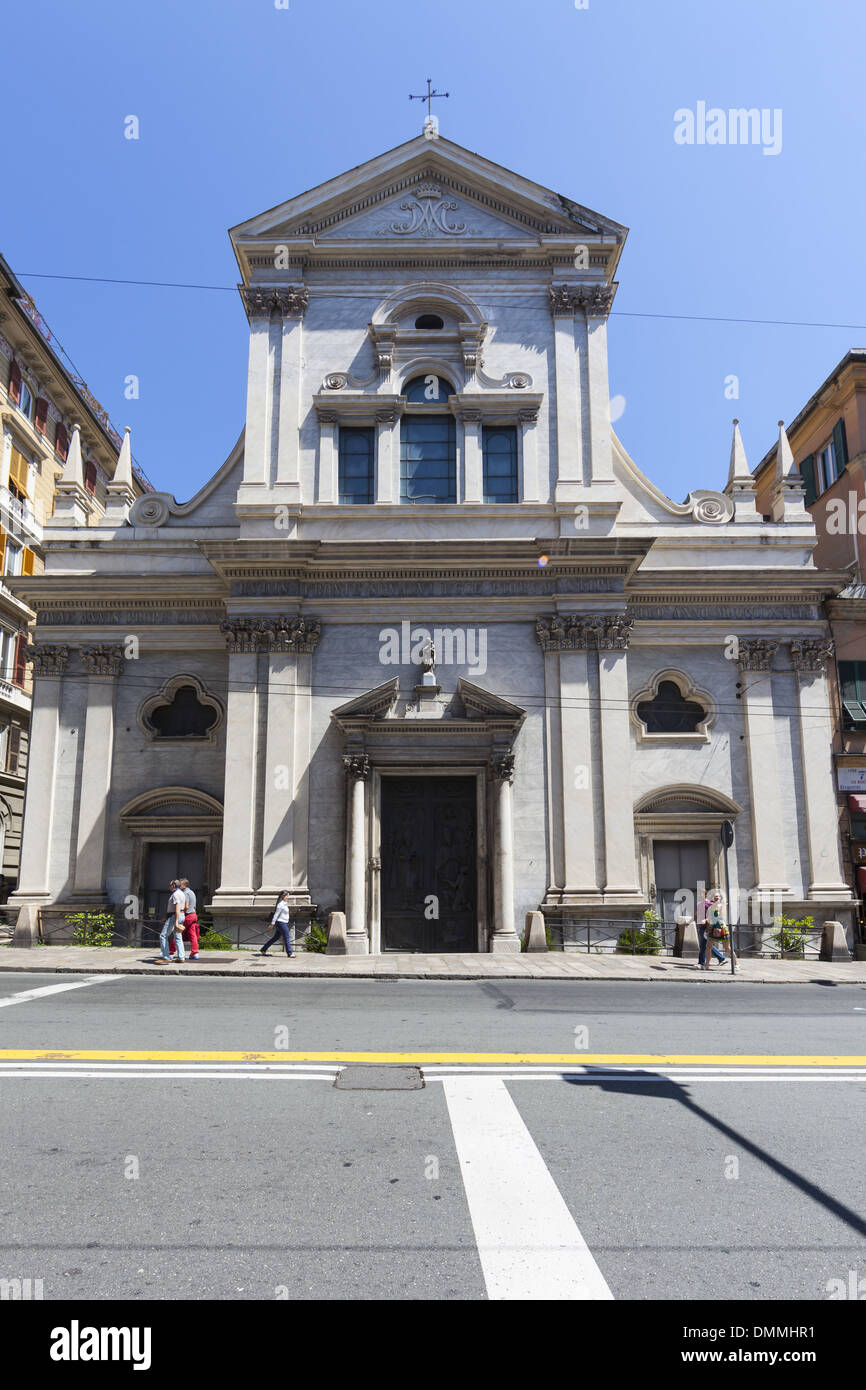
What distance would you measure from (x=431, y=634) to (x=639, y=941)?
29.8 feet

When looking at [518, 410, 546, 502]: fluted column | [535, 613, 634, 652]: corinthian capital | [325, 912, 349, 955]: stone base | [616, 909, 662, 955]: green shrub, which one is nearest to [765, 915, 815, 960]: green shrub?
[616, 909, 662, 955]: green shrub

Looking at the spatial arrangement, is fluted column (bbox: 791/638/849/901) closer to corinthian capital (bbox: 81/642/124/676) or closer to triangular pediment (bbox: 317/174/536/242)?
triangular pediment (bbox: 317/174/536/242)

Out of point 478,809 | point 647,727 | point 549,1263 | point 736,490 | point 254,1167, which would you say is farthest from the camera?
point 736,490

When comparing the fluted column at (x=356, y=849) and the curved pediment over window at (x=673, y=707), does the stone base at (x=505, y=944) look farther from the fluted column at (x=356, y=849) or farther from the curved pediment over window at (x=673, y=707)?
the curved pediment over window at (x=673, y=707)

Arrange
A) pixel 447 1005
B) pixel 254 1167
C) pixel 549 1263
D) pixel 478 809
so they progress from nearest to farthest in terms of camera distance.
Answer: pixel 549 1263
pixel 254 1167
pixel 447 1005
pixel 478 809

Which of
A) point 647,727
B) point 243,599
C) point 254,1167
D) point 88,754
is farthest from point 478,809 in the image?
point 254,1167

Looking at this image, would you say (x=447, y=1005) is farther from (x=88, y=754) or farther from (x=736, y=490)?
(x=736, y=490)

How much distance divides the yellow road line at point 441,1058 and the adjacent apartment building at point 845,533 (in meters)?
18.4

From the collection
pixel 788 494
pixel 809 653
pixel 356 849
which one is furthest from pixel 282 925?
pixel 788 494

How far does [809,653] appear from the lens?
26062 mm

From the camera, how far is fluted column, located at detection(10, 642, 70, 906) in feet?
84.4
